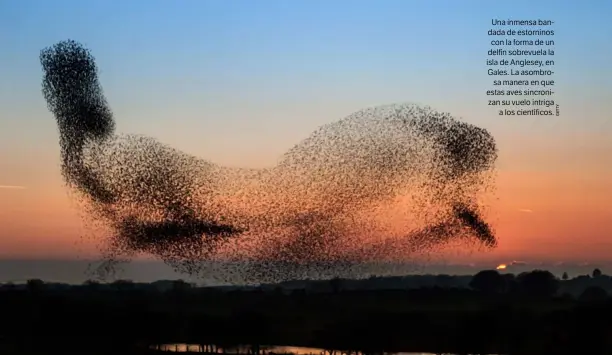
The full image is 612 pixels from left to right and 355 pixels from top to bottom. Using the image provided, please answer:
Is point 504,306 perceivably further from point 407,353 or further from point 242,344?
point 242,344

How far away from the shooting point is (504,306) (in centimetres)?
8319

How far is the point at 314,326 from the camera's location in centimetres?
7881

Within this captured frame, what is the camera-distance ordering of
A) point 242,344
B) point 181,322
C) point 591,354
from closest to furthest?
point 591,354, point 242,344, point 181,322

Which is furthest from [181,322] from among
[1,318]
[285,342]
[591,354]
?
[591,354]

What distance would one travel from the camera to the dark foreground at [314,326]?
6806 cm

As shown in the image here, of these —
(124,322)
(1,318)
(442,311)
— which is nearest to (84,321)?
(124,322)

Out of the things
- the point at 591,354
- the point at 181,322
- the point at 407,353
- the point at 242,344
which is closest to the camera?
the point at 591,354

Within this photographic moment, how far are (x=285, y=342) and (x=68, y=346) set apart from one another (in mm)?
→ 17488

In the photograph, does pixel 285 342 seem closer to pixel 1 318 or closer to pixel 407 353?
pixel 407 353

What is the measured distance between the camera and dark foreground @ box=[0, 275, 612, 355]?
68.1 meters

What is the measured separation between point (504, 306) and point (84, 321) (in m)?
34.7

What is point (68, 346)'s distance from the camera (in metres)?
65.9

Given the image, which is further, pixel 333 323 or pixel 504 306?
pixel 504 306

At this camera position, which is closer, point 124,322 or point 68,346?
point 68,346
